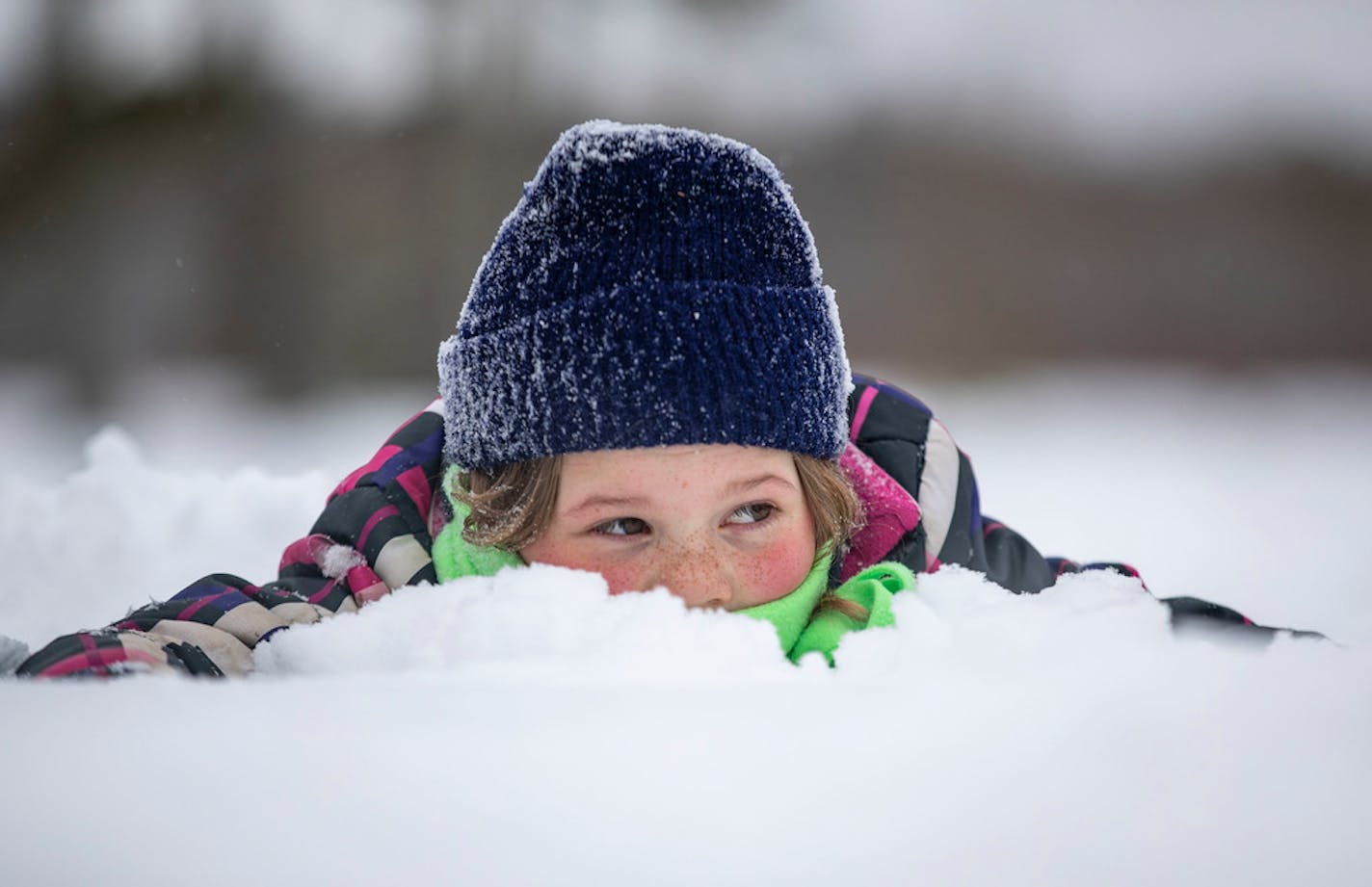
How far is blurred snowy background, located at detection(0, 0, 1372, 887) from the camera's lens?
0.44 metres

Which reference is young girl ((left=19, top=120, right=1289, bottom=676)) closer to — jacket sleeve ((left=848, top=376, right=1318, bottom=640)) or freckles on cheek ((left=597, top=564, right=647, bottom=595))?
freckles on cheek ((left=597, top=564, right=647, bottom=595))

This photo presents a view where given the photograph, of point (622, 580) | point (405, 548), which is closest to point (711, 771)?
point (622, 580)

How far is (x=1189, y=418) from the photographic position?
466 centimetres

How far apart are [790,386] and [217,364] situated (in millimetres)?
4883

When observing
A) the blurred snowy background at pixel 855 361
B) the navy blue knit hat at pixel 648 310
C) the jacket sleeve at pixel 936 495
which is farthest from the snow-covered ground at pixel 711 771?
the jacket sleeve at pixel 936 495

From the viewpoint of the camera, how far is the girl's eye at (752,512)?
943 millimetres

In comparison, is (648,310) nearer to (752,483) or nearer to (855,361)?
(752,483)

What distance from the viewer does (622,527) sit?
0.92 metres

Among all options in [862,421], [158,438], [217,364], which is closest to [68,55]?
[217,364]

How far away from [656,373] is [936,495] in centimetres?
53

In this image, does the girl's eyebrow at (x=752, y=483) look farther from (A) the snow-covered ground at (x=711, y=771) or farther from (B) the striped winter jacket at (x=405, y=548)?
(A) the snow-covered ground at (x=711, y=771)

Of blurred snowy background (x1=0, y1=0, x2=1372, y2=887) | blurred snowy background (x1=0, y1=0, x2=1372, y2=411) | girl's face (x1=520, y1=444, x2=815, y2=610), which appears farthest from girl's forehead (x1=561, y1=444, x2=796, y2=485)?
blurred snowy background (x1=0, y1=0, x2=1372, y2=411)

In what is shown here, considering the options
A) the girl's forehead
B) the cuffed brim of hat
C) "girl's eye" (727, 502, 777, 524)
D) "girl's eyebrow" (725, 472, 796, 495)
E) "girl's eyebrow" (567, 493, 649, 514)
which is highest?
the cuffed brim of hat

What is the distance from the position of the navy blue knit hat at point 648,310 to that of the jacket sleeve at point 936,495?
1.06 feet
